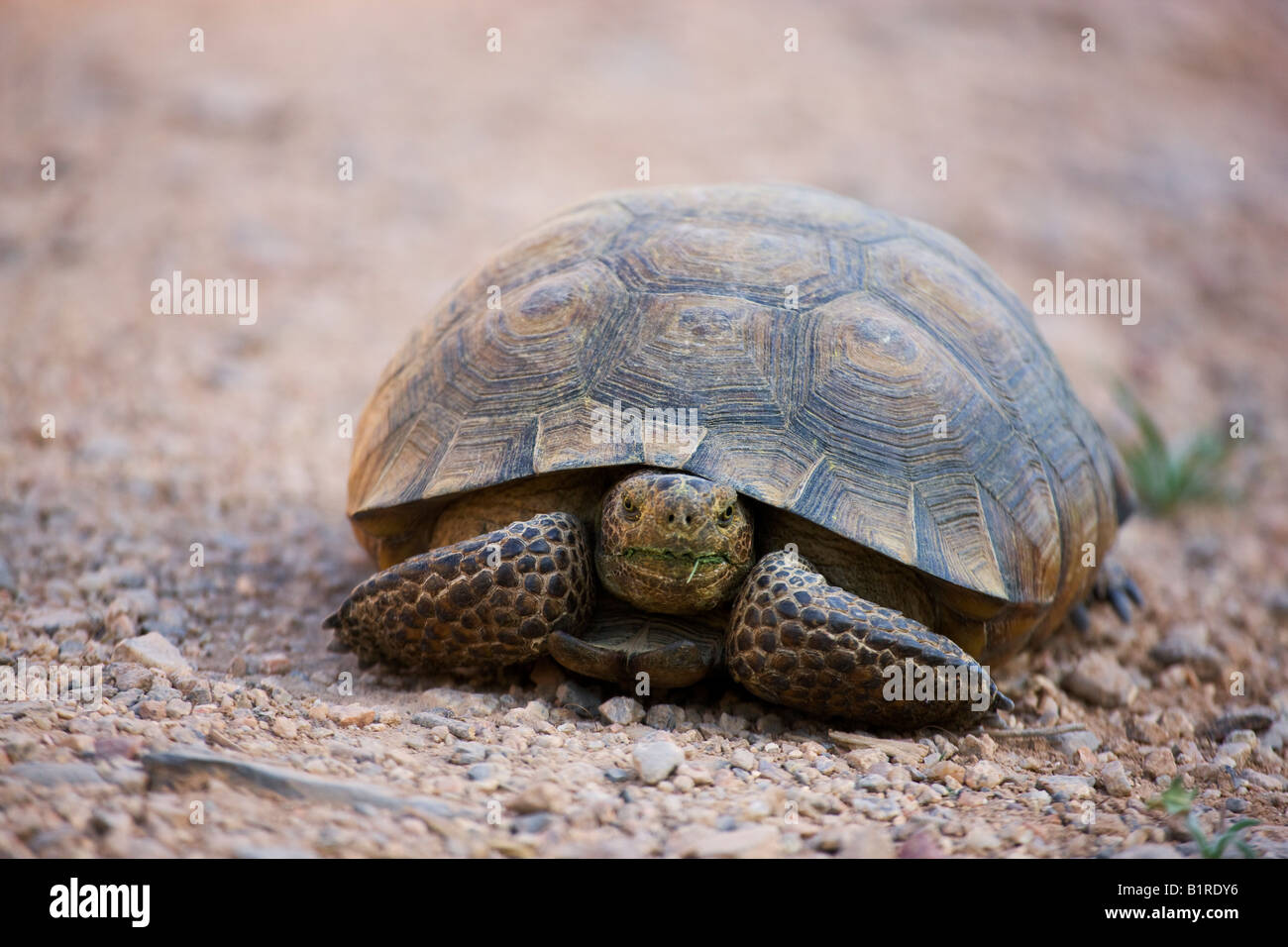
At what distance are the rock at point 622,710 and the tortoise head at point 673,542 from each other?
0.29 meters

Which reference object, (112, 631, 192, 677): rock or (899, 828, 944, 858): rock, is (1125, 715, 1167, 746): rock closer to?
(899, 828, 944, 858): rock

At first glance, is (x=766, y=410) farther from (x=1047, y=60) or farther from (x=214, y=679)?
(x=1047, y=60)

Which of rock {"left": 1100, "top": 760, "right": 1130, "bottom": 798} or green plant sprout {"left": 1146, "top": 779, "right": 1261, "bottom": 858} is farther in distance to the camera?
rock {"left": 1100, "top": 760, "right": 1130, "bottom": 798}

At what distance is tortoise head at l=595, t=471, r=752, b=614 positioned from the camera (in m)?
2.91

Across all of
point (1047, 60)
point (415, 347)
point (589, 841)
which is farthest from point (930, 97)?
point (589, 841)

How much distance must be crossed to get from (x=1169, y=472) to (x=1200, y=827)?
405 centimetres

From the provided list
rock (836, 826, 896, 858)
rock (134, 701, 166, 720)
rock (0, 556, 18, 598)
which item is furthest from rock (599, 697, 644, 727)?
rock (0, 556, 18, 598)

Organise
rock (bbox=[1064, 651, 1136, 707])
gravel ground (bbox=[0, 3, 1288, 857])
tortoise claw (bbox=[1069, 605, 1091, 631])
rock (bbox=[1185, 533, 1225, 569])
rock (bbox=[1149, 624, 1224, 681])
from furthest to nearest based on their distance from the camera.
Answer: rock (bbox=[1185, 533, 1225, 569])
tortoise claw (bbox=[1069, 605, 1091, 631])
rock (bbox=[1149, 624, 1224, 681])
rock (bbox=[1064, 651, 1136, 707])
gravel ground (bbox=[0, 3, 1288, 857])

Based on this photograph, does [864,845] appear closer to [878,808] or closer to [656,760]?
[878,808]

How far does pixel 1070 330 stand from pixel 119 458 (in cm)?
649

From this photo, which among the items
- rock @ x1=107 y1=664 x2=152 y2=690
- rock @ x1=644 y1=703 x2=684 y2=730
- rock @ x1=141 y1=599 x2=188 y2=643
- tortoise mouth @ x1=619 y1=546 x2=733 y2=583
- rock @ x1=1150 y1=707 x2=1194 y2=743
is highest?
tortoise mouth @ x1=619 y1=546 x2=733 y2=583

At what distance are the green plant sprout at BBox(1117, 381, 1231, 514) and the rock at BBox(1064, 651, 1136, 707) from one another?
2374mm

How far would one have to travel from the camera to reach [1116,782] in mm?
2912

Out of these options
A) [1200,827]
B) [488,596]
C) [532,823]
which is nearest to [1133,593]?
[1200,827]
